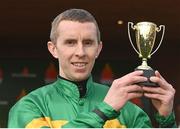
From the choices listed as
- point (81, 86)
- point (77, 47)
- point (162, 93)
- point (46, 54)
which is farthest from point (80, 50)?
point (46, 54)

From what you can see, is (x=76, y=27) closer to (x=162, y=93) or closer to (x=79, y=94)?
(x=79, y=94)

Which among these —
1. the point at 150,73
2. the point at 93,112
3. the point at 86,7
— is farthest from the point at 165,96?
Result: the point at 86,7

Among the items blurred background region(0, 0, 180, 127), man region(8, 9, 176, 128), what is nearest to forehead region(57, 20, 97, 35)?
man region(8, 9, 176, 128)

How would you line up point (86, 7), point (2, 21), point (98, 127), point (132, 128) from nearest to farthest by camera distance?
point (98, 127) < point (132, 128) < point (86, 7) < point (2, 21)

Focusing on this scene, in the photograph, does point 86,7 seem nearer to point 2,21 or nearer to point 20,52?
point 2,21

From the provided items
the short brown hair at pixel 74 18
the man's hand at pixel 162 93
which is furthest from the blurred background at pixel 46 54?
the man's hand at pixel 162 93

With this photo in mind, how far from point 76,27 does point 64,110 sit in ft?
0.85

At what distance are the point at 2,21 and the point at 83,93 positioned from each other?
17.7 ft

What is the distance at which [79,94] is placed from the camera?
6.39 ft

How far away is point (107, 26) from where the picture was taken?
287 inches

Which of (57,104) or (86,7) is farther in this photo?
(86,7)

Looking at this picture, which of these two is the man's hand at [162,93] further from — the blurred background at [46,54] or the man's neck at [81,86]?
the blurred background at [46,54]

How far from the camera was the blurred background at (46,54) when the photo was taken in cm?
696

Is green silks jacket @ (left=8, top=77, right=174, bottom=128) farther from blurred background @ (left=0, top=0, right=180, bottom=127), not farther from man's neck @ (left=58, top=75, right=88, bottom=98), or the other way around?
blurred background @ (left=0, top=0, right=180, bottom=127)
